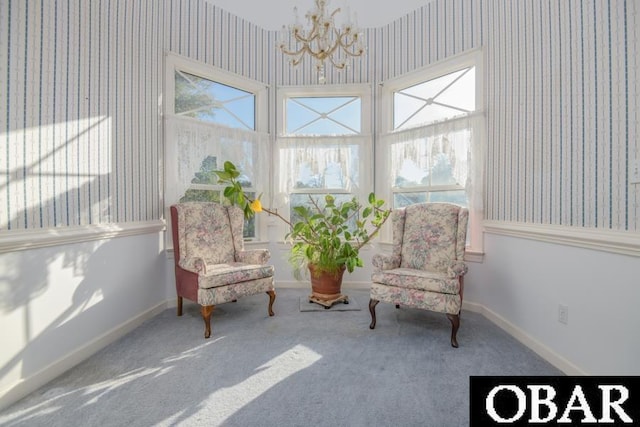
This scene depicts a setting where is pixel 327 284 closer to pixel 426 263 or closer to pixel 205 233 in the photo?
pixel 426 263

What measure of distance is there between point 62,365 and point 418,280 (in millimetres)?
2410

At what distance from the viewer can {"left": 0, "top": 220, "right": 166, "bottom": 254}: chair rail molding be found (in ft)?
5.20

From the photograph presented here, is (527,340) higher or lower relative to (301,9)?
lower

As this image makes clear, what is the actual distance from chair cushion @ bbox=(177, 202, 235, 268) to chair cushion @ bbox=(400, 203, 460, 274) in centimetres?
173

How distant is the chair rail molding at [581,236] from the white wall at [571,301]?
4 cm

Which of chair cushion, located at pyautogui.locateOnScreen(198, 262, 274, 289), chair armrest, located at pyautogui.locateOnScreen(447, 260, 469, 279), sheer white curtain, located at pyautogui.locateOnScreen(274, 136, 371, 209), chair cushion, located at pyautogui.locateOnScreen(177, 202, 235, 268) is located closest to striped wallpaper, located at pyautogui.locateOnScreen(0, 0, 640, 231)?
chair cushion, located at pyautogui.locateOnScreen(177, 202, 235, 268)

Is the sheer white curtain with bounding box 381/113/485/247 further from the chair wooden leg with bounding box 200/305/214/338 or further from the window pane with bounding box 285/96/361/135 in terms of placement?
the chair wooden leg with bounding box 200/305/214/338

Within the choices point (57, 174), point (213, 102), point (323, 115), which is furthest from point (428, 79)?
point (57, 174)

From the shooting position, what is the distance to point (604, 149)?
1.71 meters

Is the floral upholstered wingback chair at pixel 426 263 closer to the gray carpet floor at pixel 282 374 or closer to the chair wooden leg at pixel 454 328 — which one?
the chair wooden leg at pixel 454 328

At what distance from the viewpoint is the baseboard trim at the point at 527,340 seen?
1.87 meters

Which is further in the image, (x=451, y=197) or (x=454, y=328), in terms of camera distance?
(x=451, y=197)

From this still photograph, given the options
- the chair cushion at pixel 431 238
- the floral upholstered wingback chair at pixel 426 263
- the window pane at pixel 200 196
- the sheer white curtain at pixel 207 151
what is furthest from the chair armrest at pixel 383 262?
the window pane at pixel 200 196

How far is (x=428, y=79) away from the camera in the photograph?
11.1 ft
